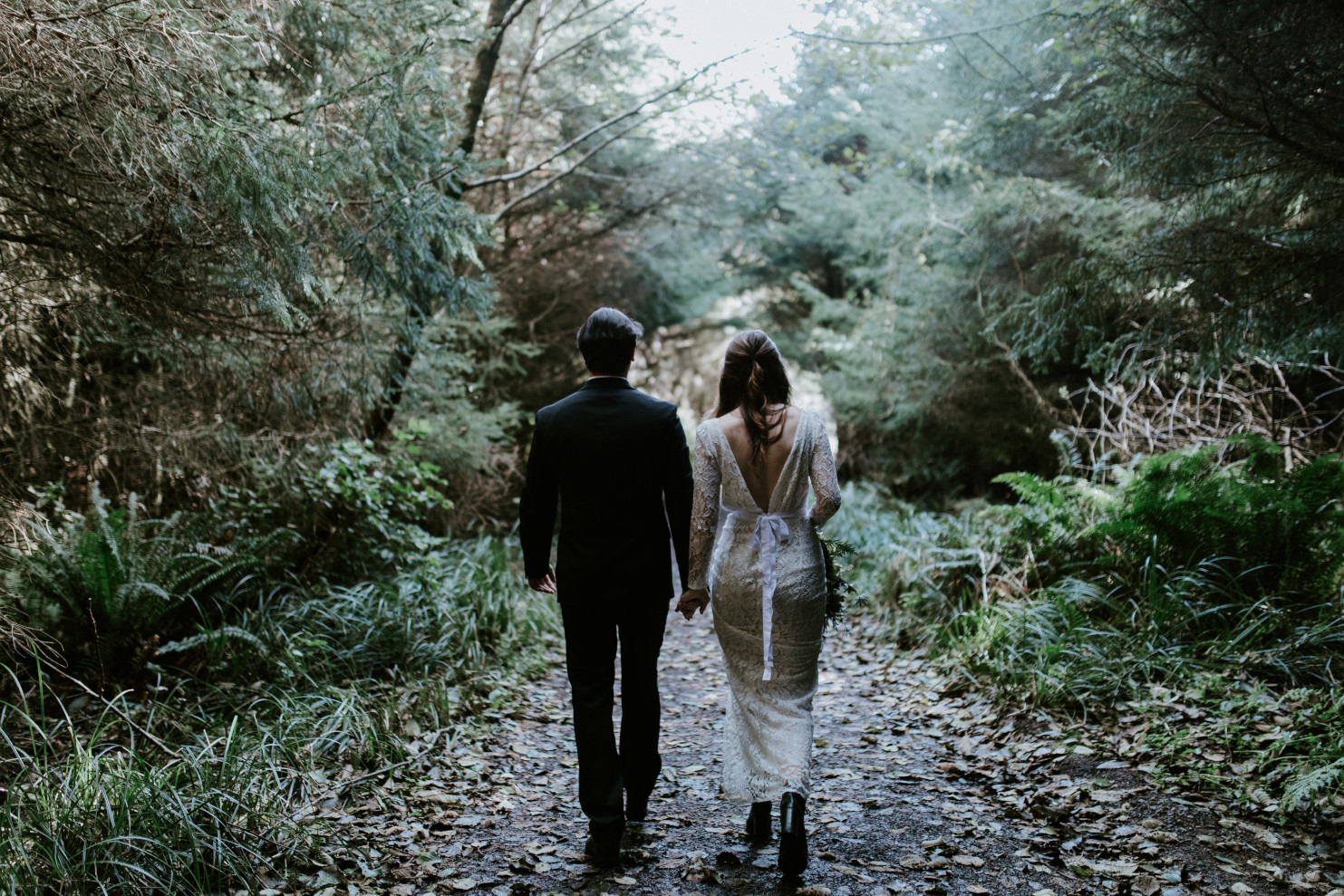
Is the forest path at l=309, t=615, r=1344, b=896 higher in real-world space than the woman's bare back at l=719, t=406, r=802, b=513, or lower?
lower

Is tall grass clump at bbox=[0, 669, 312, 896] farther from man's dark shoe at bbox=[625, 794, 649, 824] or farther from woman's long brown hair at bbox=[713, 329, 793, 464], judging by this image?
woman's long brown hair at bbox=[713, 329, 793, 464]

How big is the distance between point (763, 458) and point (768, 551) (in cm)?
40

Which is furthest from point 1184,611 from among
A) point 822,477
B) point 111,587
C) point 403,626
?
point 111,587

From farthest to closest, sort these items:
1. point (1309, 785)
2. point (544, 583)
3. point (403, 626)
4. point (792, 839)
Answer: point (403, 626) < point (544, 583) < point (1309, 785) < point (792, 839)

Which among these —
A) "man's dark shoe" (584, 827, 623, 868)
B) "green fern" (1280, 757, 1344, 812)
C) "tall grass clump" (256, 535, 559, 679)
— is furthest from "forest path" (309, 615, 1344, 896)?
"tall grass clump" (256, 535, 559, 679)

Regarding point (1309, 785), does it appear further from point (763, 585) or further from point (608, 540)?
point (608, 540)

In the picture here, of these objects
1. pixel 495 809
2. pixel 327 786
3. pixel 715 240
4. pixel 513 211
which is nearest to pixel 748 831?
pixel 495 809

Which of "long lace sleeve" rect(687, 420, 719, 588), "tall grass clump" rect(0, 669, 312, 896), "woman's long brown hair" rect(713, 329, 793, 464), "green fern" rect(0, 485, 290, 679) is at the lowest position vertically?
"tall grass clump" rect(0, 669, 312, 896)

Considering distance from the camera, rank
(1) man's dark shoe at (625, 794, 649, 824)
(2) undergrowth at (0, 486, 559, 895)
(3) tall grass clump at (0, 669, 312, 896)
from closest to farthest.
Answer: (3) tall grass clump at (0, 669, 312, 896)
(2) undergrowth at (0, 486, 559, 895)
(1) man's dark shoe at (625, 794, 649, 824)

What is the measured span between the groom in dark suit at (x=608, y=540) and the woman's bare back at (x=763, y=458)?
0.24 metres

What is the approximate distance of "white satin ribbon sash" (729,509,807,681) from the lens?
3.55m

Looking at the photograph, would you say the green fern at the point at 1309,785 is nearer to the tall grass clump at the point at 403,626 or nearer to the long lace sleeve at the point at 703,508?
the long lace sleeve at the point at 703,508

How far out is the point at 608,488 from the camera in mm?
3584

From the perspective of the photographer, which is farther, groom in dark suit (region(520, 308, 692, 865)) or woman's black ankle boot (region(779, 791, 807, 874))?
groom in dark suit (region(520, 308, 692, 865))
